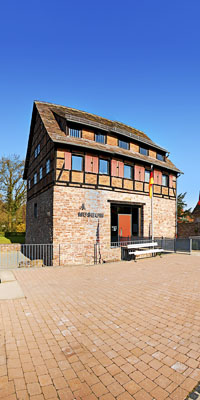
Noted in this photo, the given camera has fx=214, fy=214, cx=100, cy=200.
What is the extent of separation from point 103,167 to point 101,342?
40.2 feet

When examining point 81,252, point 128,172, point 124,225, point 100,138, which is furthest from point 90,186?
point 124,225

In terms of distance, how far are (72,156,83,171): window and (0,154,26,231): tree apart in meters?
19.2

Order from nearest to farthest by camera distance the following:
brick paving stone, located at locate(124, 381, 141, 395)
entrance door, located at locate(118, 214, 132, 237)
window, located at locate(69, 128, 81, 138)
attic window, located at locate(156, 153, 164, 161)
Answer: brick paving stone, located at locate(124, 381, 141, 395), window, located at locate(69, 128, 81, 138), entrance door, located at locate(118, 214, 132, 237), attic window, located at locate(156, 153, 164, 161)

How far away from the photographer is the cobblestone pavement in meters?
2.72

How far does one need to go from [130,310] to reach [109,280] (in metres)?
2.86

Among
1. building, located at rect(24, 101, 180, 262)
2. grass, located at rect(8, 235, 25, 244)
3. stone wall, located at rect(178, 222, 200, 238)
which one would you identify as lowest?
grass, located at rect(8, 235, 25, 244)

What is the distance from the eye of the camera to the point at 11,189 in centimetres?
2983

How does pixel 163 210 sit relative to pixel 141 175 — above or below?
below

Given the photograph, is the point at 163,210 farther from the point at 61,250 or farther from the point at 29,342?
the point at 29,342

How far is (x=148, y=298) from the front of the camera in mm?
5938

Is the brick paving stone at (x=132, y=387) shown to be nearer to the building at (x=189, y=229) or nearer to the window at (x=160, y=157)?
the window at (x=160, y=157)

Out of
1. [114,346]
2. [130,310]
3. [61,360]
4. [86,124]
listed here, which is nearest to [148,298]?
[130,310]

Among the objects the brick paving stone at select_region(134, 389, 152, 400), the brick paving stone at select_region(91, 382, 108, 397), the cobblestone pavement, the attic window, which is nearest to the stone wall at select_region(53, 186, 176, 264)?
the cobblestone pavement

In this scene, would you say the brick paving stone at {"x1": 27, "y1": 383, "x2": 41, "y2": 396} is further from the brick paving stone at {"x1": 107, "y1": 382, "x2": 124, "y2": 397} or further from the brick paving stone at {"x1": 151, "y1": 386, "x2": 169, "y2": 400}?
the brick paving stone at {"x1": 151, "y1": 386, "x2": 169, "y2": 400}
